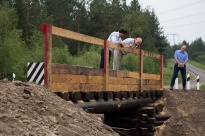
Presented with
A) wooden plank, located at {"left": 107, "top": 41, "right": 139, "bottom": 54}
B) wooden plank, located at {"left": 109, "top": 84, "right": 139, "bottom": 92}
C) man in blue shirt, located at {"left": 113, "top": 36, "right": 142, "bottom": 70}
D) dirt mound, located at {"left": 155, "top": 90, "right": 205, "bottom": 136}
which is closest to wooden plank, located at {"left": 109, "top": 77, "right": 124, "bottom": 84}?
wooden plank, located at {"left": 109, "top": 84, "right": 139, "bottom": 92}

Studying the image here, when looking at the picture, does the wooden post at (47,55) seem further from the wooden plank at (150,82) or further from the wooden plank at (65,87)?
the wooden plank at (150,82)

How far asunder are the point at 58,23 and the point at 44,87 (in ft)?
Result: 143

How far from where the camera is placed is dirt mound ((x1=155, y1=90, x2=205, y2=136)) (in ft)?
38.0

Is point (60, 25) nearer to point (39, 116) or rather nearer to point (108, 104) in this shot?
point (108, 104)

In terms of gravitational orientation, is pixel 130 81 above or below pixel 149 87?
above

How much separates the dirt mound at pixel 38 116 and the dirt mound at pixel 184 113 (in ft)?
21.5

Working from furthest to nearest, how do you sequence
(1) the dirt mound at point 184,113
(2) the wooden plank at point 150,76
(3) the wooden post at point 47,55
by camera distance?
1. (1) the dirt mound at point 184,113
2. (2) the wooden plank at point 150,76
3. (3) the wooden post at point 47,55

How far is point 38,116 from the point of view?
4.55 meters

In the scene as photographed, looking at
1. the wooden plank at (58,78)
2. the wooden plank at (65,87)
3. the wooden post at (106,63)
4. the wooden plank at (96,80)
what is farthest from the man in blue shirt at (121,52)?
the wooden plank at (58,78)

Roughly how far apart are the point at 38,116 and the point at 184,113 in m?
8.68

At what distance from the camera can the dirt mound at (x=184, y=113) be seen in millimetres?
11570

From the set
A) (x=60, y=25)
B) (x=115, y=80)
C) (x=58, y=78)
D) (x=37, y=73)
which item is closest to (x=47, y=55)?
(x=37, y=73)

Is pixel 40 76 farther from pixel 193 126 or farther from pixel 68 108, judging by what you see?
pixel 193 126

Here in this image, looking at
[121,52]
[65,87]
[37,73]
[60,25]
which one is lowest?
[65,87]
